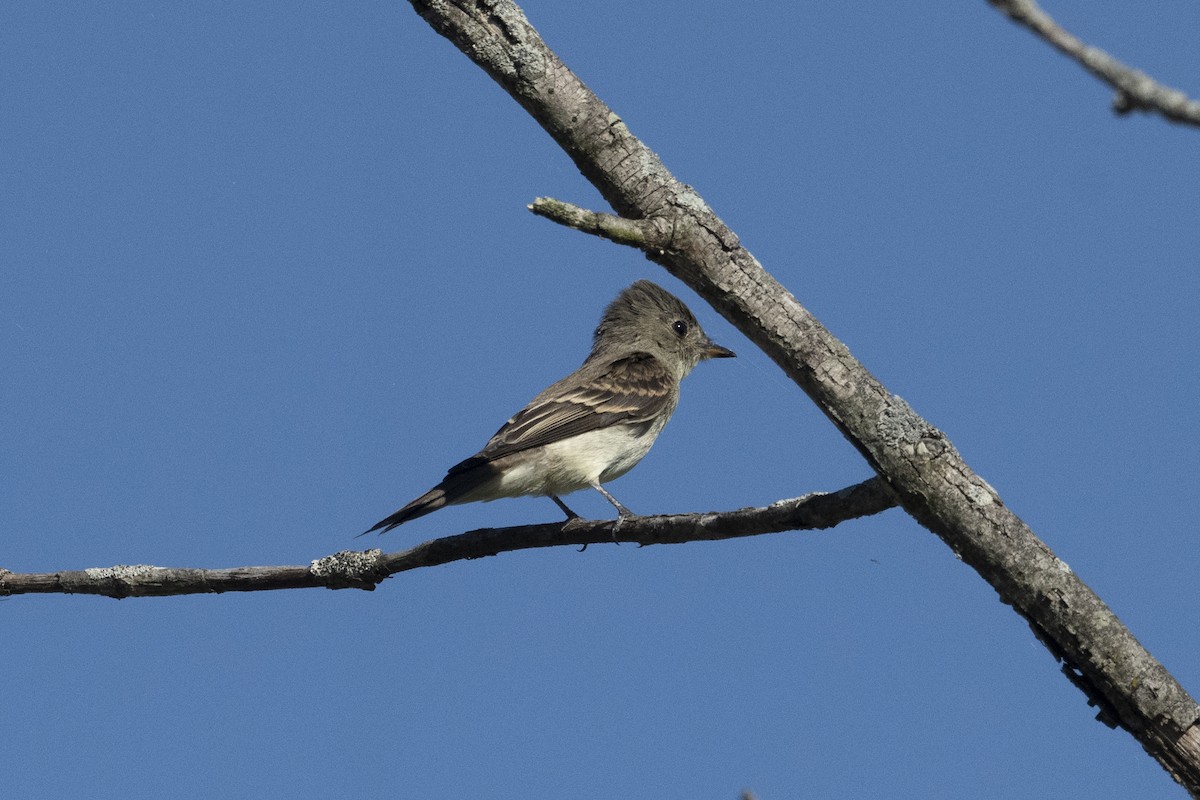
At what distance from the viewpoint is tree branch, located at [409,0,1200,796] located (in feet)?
13.1

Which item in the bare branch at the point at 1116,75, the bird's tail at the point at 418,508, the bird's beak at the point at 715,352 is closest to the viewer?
the bare branch at the point at 1116,75

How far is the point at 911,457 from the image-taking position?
4039 mm

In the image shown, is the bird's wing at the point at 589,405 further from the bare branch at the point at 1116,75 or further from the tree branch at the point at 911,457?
the bare branch at the point at 1116,75

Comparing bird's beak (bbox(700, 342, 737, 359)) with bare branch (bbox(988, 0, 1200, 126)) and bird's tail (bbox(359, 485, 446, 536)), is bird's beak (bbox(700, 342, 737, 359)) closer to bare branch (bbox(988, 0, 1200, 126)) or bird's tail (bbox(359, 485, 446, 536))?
bird's tail (bbox(359, 485, 446, 536))

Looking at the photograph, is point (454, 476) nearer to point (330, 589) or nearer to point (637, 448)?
point (637, 448)

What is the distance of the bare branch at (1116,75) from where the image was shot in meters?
2.17

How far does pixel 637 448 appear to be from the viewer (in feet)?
30.5

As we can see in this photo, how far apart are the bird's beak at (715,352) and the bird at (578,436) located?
1.04 ft

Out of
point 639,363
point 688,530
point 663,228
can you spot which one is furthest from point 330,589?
point 639,363

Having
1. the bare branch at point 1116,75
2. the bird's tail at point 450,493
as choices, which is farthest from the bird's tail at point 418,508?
the bare branch at point 1116,75

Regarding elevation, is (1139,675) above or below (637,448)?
below

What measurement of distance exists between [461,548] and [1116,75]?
4.06 m

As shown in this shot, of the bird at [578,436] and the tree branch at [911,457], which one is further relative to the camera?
the bird at [578,436]

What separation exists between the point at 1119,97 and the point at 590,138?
8.36 ft
